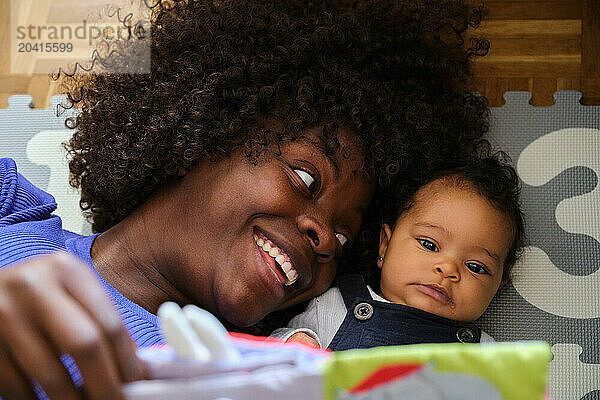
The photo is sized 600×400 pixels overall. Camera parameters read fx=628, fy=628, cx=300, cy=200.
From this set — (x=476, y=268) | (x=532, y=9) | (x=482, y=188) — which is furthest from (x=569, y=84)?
(x=476, y=268)

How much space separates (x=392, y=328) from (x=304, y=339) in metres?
0.16

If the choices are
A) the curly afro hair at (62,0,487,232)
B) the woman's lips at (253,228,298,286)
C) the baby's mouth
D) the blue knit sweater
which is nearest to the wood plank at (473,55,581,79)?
the curly afro hair at (62,0,487,232)

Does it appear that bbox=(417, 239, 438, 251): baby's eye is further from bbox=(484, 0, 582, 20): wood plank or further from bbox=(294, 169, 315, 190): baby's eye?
bbox=(484, 0, 582, 20): wood plank

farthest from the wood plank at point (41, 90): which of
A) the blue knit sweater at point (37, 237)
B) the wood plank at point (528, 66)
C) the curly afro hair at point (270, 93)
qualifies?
the wood plank at point (528, 66)

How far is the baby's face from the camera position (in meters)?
1.13

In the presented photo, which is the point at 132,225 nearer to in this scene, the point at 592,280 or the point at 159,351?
the point at 159,351

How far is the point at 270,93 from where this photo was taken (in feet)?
3.70

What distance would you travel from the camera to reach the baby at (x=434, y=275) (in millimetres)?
1123

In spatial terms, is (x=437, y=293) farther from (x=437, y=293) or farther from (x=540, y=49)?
(x=540, y=49)

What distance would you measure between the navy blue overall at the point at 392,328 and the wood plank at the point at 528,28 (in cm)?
67

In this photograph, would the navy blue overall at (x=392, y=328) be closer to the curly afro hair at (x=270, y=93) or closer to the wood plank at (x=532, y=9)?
the curly afro hair at (x=270, y=93)

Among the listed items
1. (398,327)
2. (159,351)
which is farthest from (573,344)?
(159,351)

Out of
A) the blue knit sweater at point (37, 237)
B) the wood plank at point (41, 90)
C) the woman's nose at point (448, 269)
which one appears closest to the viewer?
the blue knit sweater at point (37, 237)

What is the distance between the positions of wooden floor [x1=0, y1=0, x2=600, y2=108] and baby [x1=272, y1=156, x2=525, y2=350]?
0.31 meters
